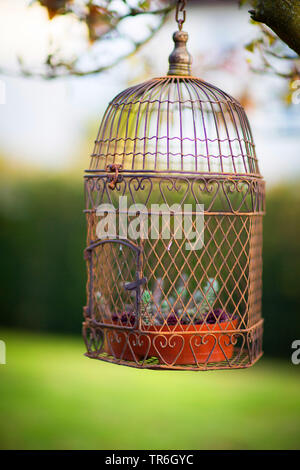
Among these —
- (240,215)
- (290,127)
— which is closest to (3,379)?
(290,127)

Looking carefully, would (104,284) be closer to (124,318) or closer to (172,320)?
(124,318)

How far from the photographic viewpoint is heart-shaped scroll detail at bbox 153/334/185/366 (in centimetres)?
191

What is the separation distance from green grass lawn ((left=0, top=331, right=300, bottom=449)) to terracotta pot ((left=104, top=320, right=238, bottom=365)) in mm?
2551

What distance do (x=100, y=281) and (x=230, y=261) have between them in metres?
1.37

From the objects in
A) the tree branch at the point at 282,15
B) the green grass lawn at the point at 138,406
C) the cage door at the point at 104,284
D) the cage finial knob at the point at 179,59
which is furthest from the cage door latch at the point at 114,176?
the green grass lawn at the point at 138,406

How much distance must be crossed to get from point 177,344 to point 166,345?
39 millimetres

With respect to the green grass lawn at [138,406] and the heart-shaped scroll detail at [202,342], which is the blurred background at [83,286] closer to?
the green grass lawn at [138,406]

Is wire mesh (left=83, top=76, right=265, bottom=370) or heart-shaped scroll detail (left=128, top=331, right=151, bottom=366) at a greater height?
wire mesh (left=83, top=76, right=265, bottom=370)

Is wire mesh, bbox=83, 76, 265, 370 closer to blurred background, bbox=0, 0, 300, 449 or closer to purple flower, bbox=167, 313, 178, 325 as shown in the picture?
purple flower, bbox=167, 313, 178, 325

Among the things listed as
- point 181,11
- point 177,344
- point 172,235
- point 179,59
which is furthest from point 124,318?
point 181,11

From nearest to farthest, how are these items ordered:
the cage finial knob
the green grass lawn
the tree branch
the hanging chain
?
the tree branch
the hanging chain
the cage finial knob
the green grass lawn

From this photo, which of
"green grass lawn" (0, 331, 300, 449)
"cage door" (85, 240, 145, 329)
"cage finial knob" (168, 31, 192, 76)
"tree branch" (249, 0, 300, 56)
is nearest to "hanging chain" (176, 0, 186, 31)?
"cage finial knob" (168, 31, 192, 76)
